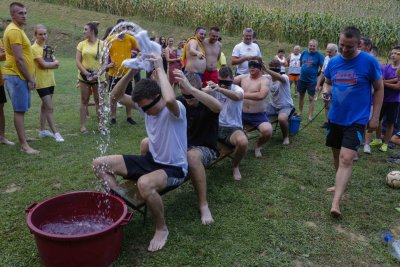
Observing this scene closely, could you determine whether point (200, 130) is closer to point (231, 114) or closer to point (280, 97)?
point (231, 114)

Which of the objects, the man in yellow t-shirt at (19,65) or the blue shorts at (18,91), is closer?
the man in yellow t-shirt at (19,65)

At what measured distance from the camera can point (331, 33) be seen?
16.8 meters

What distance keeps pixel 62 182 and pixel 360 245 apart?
336 centimetres

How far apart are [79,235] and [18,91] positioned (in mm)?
3336

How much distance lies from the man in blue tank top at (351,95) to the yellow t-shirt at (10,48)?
4008mm

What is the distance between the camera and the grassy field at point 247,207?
3.20m

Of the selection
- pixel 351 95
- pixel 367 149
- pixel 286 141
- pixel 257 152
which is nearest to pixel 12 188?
pixel 257 152

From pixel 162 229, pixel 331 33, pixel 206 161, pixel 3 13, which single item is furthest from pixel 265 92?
pixel 3 13

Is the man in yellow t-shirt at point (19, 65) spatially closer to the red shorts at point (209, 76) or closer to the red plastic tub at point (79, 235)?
the red plastic tub at point (79, 235)

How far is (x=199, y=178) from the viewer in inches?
144

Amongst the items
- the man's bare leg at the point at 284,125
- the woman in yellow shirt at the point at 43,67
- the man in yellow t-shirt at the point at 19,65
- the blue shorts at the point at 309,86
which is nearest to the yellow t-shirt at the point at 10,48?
the man in yellow t-shirt at the point at 19,65

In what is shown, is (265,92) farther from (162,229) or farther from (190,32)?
(190,32)

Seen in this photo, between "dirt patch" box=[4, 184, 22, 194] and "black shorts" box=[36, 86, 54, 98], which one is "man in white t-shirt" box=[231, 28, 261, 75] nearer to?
"black shorts" box=[36, 86, 54, 98]

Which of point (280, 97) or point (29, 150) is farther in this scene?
point (280, 97)
